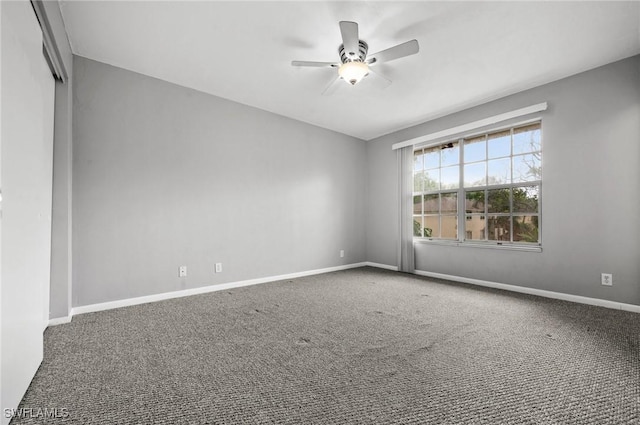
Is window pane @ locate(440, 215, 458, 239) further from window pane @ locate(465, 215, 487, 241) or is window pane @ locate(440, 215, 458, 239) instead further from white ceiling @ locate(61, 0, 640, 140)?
white ceiling @ locate(61, 0, 640, 140)

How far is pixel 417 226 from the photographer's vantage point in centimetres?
488

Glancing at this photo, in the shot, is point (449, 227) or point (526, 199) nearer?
point (526, 199)

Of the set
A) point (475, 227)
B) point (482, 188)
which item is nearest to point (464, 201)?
point (482, 188)

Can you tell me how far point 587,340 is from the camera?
2139mm

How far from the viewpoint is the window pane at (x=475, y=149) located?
4.07 m

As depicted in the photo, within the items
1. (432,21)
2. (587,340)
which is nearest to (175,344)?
(587,340)

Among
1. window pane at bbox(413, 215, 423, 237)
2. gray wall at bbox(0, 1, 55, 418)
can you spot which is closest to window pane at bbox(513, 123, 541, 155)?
window pane at bbox(413, 215, 423, 237)

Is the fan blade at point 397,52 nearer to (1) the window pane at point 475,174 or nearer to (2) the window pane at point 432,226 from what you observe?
(1) the window pane at point 475,174

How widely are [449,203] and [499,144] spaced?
3.47ft

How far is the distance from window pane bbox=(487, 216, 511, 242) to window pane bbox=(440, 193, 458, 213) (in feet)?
1.72

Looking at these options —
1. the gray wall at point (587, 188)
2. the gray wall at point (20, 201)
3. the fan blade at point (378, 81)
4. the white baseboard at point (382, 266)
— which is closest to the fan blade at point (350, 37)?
the fan blade at point (378, 81)

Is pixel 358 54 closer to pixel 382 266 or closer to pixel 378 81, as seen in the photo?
pixel 378 81

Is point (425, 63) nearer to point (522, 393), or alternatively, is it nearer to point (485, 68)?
point (485, 68)

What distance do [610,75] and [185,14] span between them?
4.18m
